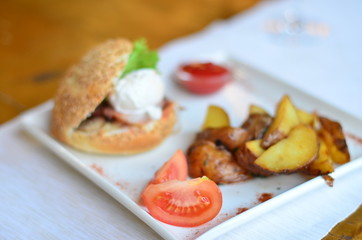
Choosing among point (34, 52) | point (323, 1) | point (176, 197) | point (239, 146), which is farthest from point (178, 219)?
point (323, 1)

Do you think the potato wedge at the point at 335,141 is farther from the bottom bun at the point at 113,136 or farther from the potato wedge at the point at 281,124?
the bottom bun at the point at 113,136

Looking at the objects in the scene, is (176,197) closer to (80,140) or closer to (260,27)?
(80,140)

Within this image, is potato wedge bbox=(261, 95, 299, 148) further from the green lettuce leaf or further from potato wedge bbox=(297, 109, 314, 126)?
the green lettuce leaf

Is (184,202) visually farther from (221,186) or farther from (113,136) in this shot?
(113,136)

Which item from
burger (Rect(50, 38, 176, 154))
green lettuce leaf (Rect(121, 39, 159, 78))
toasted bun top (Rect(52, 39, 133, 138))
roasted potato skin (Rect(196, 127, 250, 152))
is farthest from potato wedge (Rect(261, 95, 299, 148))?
toasted bun top (Rect(52, 39, 133, 138))

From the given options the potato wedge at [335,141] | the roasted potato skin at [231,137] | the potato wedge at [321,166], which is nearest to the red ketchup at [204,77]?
the roasted potato skin at [231,137]
